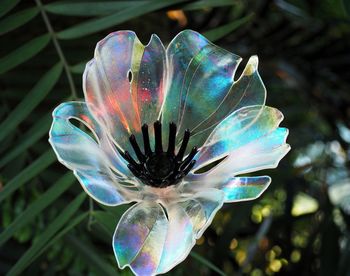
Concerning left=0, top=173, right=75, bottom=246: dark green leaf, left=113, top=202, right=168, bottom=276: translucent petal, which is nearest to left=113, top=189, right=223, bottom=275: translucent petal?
left=113, top=202, right=168, bottom=276: translucent petal

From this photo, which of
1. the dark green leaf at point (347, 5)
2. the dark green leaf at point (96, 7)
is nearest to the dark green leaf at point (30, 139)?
the dark green leaf at point (96, 7)

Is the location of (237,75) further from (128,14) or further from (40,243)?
(40,243)

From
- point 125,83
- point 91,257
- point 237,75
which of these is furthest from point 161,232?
point 237,75

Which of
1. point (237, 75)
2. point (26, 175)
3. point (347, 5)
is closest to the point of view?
point (26, 175)

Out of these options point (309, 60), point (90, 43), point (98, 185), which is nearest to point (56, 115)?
point (98, 185)

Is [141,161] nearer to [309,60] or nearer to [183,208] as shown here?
[183,208]
